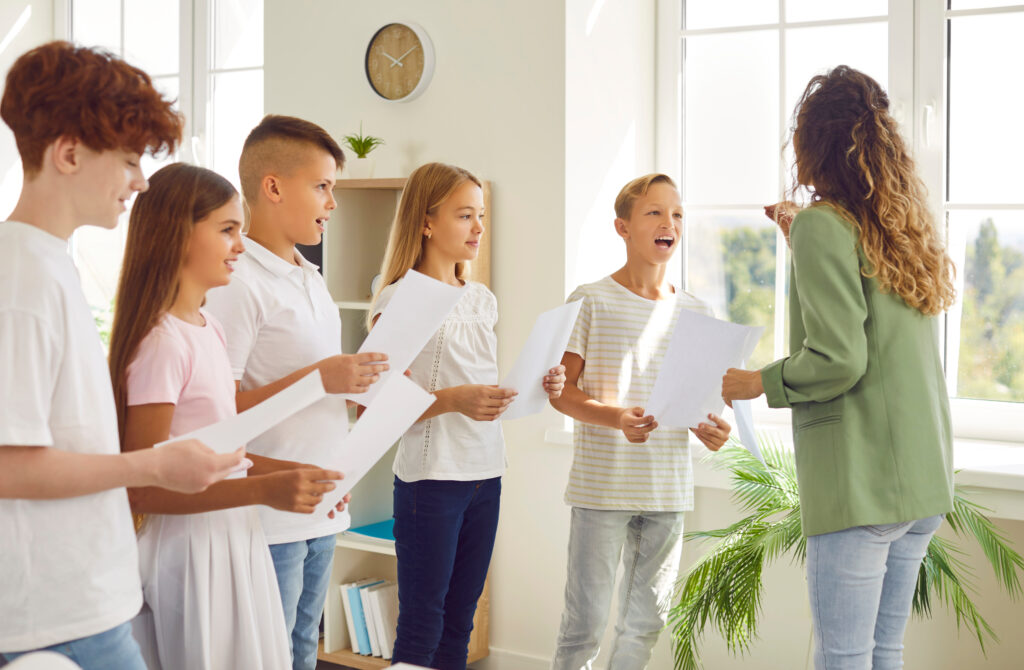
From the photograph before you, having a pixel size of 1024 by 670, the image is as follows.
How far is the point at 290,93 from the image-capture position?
134 inches

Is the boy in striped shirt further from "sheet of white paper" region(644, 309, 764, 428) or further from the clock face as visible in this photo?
the clock face

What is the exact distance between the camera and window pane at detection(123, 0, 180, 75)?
13.9 feet

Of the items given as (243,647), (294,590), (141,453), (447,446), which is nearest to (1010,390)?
(447,446)

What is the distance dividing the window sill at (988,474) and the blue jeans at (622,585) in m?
0.51

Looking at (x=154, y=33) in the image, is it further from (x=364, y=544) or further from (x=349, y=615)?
(x=349, y=615)

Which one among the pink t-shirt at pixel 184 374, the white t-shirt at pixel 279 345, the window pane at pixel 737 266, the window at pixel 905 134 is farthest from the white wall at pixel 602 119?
the pink t-shirt at pixel 184 374

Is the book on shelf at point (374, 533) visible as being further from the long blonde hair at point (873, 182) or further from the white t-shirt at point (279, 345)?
the long blonde hair at point (873, 182)

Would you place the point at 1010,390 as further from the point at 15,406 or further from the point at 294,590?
the point at 15,406

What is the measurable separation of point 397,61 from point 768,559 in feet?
6.47

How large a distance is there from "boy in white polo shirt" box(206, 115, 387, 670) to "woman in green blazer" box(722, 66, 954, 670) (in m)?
0.76

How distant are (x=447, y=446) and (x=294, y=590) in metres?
0.54

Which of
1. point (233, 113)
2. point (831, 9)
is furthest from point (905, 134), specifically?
point (233, 113)

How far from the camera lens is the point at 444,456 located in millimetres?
2092

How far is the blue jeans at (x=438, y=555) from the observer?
6.86 ft
